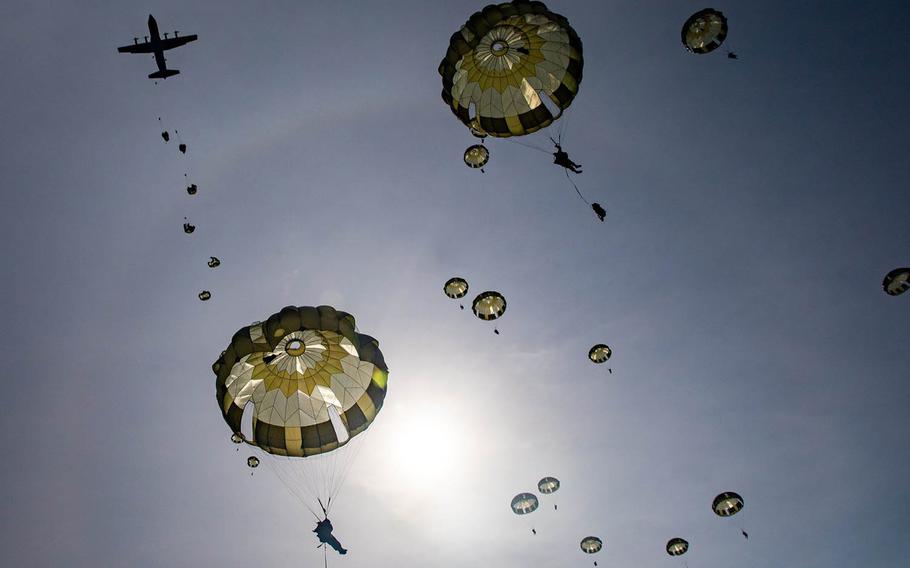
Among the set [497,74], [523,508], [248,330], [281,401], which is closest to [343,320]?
[248,330]

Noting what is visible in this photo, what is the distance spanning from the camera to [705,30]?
1792 cm

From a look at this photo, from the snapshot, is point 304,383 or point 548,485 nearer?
point 304,383

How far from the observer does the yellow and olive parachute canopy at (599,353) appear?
882 inches

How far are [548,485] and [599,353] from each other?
664 centimetres

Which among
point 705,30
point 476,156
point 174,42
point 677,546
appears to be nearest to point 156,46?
point 174,42

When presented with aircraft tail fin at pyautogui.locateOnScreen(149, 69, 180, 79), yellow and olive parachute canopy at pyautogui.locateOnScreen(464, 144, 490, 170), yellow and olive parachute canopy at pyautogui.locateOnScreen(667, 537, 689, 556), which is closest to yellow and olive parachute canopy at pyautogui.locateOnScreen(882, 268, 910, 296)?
yellow and olive parachute canopy at pyautogui.locateOnScreen(667, 537, 689, 556)

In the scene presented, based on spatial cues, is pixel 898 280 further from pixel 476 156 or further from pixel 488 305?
pixel 476 156

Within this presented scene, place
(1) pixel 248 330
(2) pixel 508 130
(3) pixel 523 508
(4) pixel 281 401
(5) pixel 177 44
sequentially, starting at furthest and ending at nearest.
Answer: (5) pixel 177 44 → (3) pixel 523 508 → (2) pixel 508 130 → (4) pixel 281 401 → (1) pixel 248 330

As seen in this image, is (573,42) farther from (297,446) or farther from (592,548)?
(592,548)

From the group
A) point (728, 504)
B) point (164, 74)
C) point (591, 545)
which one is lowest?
point (591, 545)

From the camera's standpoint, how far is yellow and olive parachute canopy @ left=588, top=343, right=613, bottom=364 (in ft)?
73.5

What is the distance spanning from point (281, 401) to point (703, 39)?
19939 mm

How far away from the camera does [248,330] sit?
1598 centimetres

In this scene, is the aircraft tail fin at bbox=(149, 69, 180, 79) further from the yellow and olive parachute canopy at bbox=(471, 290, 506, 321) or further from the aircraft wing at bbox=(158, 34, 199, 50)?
the yellow and olive parachute canopy at bbox=(471, 290, 506, 321)
